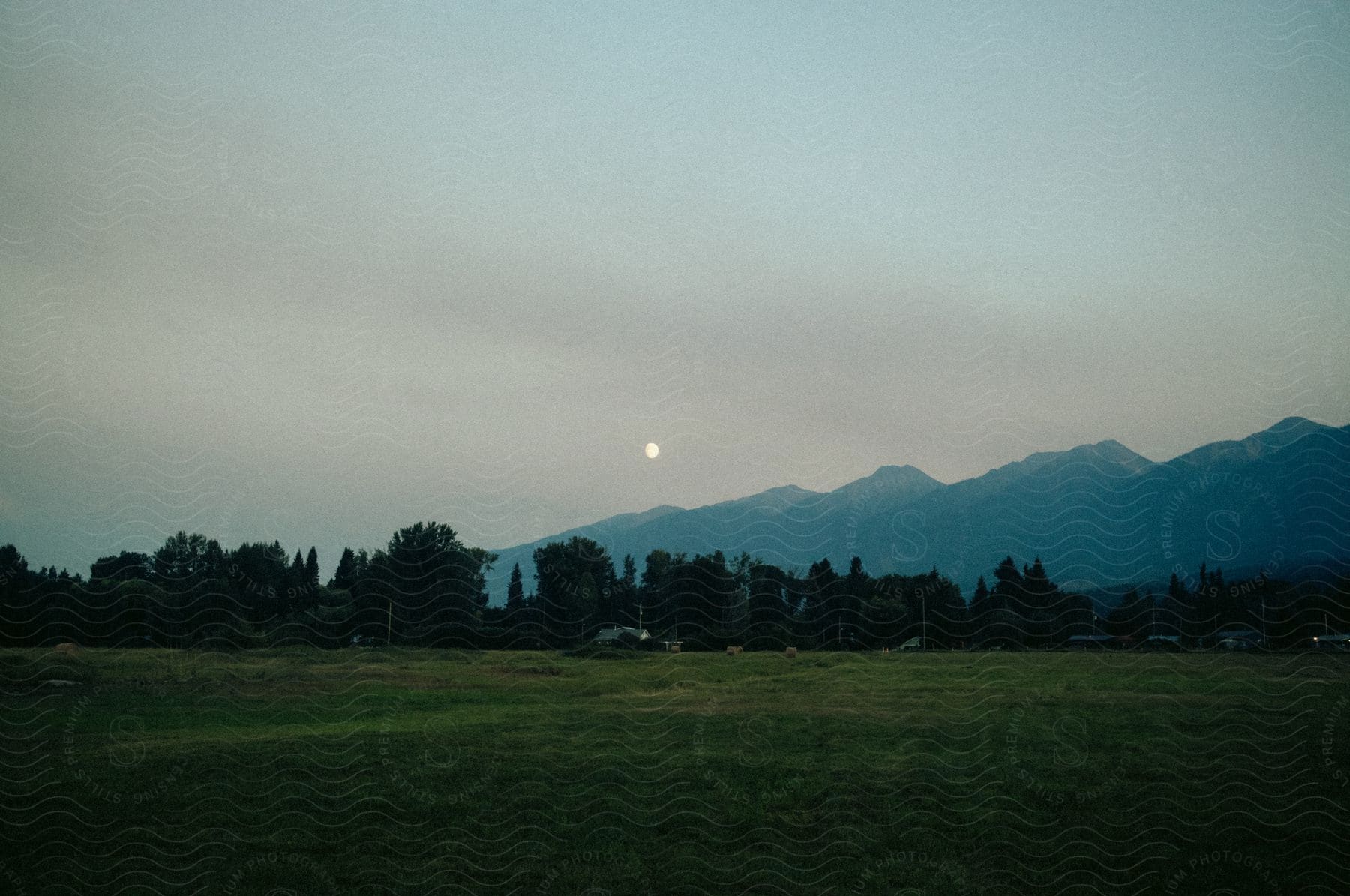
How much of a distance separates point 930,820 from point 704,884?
142 inches

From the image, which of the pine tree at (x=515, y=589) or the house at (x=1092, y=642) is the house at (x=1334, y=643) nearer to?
the house at (x=1092, y=642)

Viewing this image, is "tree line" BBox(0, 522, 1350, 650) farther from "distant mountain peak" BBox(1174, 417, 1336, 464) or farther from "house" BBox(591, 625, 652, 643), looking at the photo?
"distant mountain peak" BBox(1174, 417, 1336, 464)

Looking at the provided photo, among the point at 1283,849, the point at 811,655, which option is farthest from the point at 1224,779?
the point at 811,655

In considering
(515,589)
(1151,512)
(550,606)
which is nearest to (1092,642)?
(1151,512)

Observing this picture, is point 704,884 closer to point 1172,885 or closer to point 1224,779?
point 1172,885

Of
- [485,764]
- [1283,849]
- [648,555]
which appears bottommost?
[1283,849]

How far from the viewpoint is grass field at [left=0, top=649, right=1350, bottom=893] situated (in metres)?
9.11

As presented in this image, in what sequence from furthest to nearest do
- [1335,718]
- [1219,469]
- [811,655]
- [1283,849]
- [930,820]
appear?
[811,655] → [1219,469] → [1335,718] → [930,820] → [1283,849]

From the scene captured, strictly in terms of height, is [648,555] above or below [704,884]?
above

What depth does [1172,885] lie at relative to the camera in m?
8.90

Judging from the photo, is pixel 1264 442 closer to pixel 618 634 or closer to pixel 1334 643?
pixel 1334 643

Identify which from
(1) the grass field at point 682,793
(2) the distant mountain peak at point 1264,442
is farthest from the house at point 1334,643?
(2) the distant mountain peak at point 1264,442

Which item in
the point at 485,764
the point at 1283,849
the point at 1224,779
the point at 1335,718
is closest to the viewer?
the point at 1283,849

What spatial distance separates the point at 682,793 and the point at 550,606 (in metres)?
39.2
